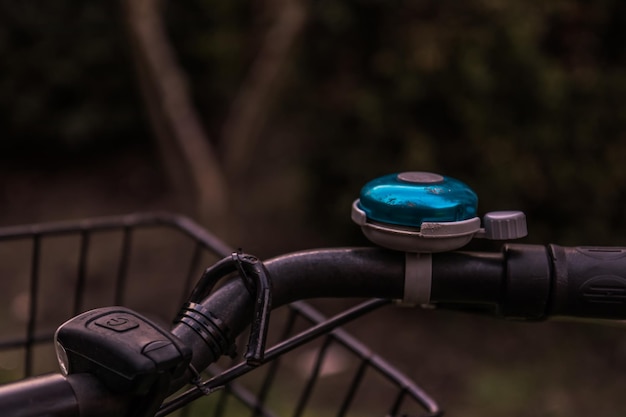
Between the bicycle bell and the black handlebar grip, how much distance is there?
6 centimetres

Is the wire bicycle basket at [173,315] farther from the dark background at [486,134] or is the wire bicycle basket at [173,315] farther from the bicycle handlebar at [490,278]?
the dark background at [486,134]

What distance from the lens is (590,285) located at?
2.49 ft

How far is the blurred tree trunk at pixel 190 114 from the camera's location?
352cm

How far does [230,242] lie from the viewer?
3.85 m

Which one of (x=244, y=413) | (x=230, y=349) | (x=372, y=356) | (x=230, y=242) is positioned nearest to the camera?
(x=230, y=349)

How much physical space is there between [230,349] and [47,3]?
481 cm

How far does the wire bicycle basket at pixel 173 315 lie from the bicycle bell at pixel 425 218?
0.13 metres

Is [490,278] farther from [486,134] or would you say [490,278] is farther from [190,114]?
[190,114]

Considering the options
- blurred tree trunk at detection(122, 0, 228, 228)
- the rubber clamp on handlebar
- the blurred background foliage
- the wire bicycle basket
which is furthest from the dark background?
the rubber clamp on handlebar

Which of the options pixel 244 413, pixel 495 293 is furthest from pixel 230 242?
pixel 495 293

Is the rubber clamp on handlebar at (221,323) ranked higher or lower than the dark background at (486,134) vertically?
higher

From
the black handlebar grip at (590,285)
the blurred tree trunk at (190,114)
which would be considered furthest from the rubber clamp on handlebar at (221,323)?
the blurred tree trunk at (190,114)

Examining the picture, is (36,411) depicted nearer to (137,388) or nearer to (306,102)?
(137,388)

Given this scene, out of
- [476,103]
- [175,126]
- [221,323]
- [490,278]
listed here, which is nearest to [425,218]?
[490,278]
